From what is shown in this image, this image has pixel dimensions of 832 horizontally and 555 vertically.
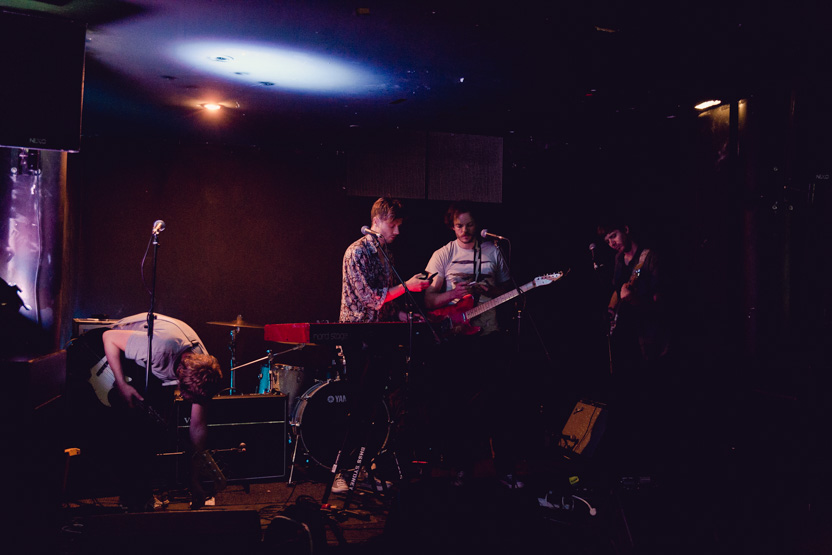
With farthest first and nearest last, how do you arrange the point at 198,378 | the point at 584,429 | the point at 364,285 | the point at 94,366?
the point at 364,285, the point at 584,429, the point at 94,366, the point at 198,378

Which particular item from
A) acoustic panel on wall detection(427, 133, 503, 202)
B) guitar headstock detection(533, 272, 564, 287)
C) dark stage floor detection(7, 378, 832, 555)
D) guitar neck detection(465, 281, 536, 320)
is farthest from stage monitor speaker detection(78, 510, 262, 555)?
acoustic panel on wall detection(427, 133, 503, 202)

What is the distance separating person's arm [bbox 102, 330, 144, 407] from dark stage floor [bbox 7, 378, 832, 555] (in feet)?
2.26

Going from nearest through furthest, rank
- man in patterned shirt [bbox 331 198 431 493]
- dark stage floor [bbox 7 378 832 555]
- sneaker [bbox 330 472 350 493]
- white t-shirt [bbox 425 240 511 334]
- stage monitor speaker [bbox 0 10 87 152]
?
dark stage floor [bbox 7 378 832 555]
stage monitor speaker [bbox 0 10 87 152]
sneaker [bbox 330 472 350 493]
man in patterned shirt [bbox 331 198 431 493]
white t-shirt [bbox 425 240 511 334]

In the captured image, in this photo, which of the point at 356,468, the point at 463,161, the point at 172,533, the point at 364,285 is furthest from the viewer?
the point at 463,161

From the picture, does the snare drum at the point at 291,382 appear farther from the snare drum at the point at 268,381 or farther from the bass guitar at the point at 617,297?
the bass guitar at the point at 617,297

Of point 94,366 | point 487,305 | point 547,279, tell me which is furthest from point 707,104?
point 94,366

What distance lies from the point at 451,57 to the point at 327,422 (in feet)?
9.64

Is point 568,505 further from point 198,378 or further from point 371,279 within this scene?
point 198,378

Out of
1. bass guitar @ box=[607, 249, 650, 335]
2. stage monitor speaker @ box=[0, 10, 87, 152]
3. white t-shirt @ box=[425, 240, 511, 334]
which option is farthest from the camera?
bass guitar @ box=[607, 249, 650, 335]

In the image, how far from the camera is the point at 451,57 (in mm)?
4387

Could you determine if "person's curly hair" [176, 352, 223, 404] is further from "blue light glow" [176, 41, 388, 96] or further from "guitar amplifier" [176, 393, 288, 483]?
"blue light glow" [176, 41, 388, 96]

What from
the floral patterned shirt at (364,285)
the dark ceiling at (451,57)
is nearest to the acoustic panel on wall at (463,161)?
the dark ceiling at (451,57)

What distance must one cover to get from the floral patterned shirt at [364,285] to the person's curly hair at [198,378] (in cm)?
118

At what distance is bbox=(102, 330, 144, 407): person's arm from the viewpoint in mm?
4527
